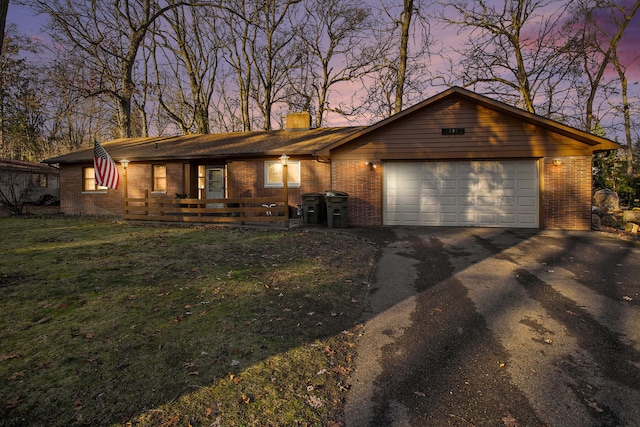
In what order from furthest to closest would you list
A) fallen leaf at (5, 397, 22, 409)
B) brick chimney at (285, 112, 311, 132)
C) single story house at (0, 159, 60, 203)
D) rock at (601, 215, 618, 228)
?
single story house at (0, 159, 60, 203) < brick chimney at (285, 112, 311, 132) < rock at (601, 215, 618, 228) < fallen leaf at (5, 397, 22, 409)

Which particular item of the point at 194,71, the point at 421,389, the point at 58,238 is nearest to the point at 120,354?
the point at 421,389

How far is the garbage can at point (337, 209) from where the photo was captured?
1181cm

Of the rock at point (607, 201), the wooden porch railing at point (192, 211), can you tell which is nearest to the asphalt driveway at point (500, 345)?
the wooden porch railing at point (192, 211)

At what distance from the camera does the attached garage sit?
1163 cm

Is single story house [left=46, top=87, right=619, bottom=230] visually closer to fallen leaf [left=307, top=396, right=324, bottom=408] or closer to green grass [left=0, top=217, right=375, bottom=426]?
green grass [left=0, top=217, right=375, bottom=426]

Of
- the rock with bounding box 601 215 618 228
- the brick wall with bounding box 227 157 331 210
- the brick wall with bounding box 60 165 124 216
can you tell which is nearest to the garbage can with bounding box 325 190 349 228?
the brick wall with bounding box 227 157 331 210

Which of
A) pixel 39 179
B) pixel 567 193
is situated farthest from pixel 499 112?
pixel 39 179

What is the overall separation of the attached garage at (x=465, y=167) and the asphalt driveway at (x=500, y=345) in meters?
4.99

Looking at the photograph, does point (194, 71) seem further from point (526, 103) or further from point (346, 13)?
point (526, 103)

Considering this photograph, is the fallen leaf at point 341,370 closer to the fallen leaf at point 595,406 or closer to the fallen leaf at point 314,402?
the fallen leaf at point 314,402

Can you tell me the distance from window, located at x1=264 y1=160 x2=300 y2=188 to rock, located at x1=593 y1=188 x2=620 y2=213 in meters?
15.7

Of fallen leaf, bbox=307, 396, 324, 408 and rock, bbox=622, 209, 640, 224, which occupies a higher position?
rock, bbox=622, 209, 640, 224

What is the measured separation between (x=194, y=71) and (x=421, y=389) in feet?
103

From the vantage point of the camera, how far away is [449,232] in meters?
11.0
